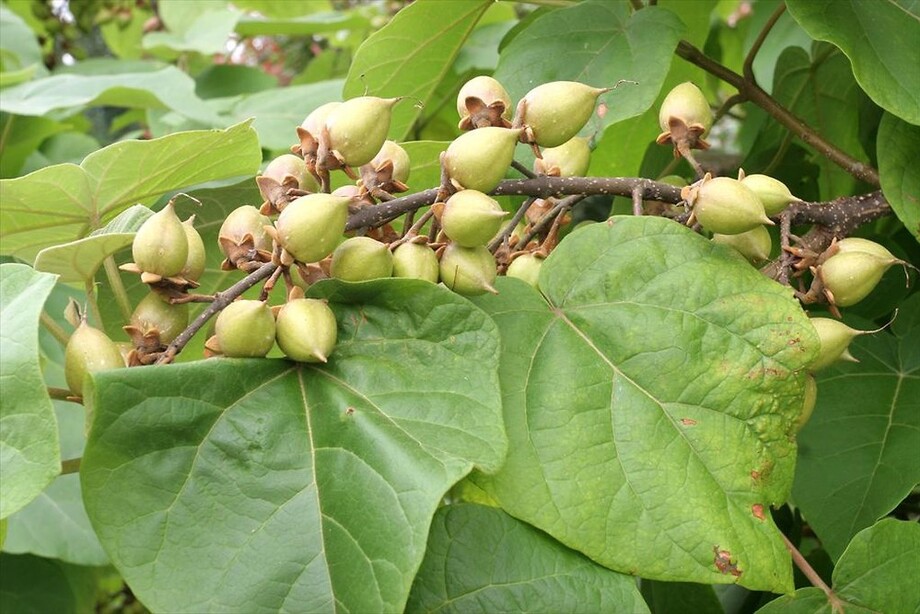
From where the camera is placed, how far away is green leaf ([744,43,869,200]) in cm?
164

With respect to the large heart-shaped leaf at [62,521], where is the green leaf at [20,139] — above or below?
above

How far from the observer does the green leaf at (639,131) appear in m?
1.69

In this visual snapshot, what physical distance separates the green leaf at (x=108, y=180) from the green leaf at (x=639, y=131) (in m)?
0.71

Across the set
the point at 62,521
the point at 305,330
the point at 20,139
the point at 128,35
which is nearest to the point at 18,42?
the point at 20,139

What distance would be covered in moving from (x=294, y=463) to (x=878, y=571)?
0.61 meters

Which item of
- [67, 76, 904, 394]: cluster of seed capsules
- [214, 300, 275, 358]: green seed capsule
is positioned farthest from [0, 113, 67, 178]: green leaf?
[214, 300, 275, 358]: green seed capsule

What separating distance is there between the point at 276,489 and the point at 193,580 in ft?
0.32

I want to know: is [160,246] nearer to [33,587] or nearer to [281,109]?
[33,587]

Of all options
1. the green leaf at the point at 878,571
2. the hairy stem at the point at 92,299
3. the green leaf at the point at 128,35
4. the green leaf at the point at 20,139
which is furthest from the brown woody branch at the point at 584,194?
the green leaf at the point at 128,35

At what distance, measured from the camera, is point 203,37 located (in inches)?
106

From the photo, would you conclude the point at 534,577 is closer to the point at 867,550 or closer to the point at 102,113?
the point at 867,550

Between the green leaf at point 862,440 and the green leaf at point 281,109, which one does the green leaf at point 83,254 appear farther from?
the green leaf at point 281,109

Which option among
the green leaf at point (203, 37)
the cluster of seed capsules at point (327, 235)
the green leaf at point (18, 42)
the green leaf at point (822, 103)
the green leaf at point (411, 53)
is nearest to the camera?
the cluster of seed capsules at point (327, 235)

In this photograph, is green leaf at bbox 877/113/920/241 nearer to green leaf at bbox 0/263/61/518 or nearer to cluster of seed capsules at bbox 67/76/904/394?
cluster of seed capsules at bbox 67/76/904/394
